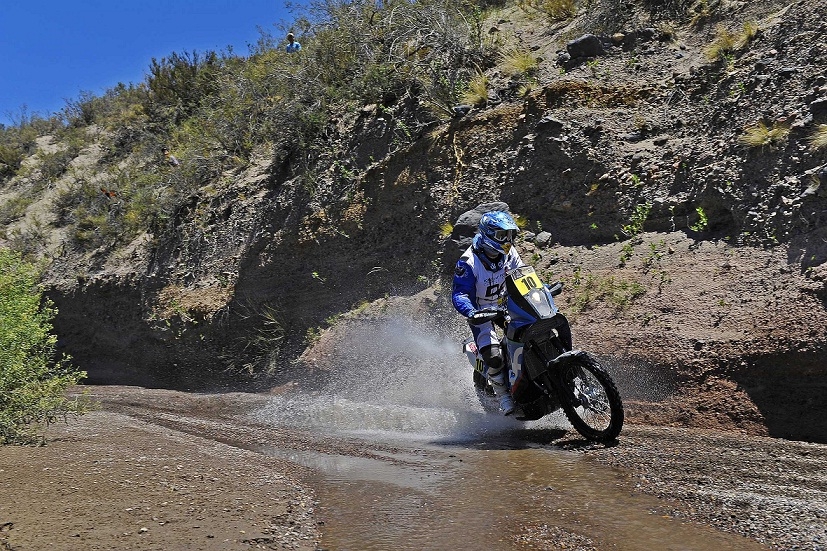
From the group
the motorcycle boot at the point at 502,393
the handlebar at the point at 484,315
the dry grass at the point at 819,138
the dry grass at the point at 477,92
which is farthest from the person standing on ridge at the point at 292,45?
the motorcycle boot at the point at 502,393

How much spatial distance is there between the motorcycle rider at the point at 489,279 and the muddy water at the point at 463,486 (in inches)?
25.1

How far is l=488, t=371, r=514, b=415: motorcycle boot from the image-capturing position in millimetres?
7113

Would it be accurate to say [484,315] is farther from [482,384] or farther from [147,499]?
[147,499]

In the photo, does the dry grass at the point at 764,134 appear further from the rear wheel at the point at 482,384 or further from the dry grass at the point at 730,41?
the rear wheel at the point at 482,384

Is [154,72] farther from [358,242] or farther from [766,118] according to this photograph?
[766,118]

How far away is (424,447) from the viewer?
6742 mm

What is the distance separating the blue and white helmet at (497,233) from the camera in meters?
7.14

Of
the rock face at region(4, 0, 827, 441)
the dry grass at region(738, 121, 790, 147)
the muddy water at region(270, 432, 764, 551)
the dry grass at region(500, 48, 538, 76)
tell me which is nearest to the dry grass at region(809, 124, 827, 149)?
the rock face at region(4, 0, 827, 441)

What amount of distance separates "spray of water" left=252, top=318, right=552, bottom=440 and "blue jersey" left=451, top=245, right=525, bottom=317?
1294mm

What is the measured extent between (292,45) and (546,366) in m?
14.6

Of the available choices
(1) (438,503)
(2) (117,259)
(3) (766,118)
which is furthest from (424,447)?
(2) (117,259)

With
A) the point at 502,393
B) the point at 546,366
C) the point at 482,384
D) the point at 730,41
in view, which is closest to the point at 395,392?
the point at 482,384

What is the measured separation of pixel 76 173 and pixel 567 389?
2356 cm

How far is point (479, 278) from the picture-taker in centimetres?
754
